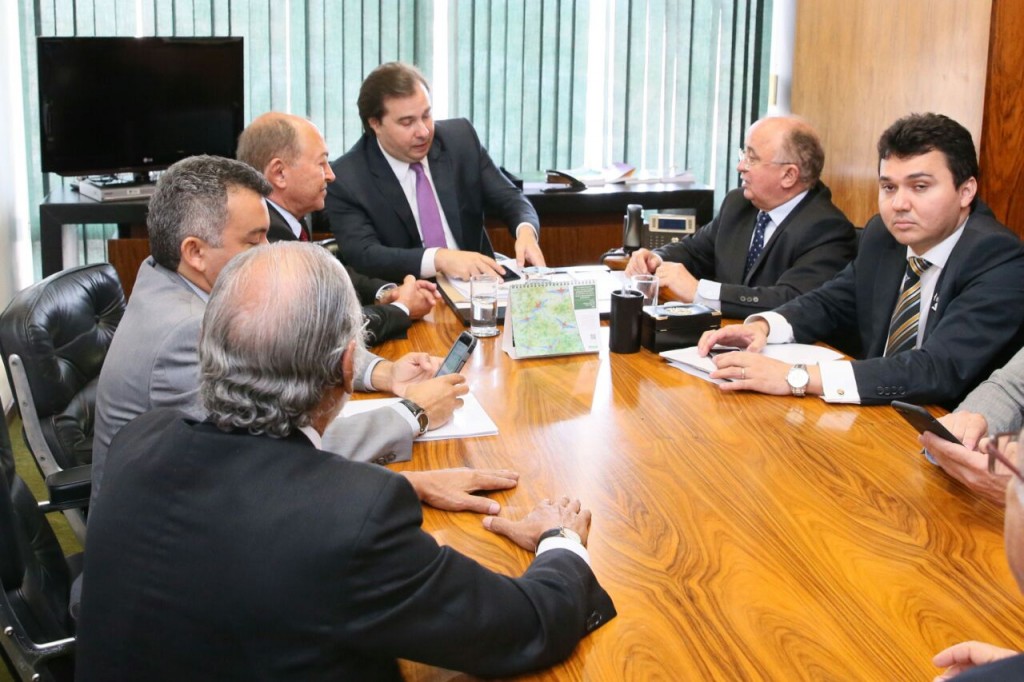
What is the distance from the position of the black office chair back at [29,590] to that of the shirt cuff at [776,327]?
175 cm

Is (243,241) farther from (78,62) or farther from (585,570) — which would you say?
(78,62)

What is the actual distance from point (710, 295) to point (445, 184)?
1254 millimetres

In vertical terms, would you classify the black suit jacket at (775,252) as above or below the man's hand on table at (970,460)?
above

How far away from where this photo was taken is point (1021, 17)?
3.21 meters

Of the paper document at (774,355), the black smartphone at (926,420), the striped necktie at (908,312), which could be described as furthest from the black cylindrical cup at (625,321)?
the black smartphone at (926,420)

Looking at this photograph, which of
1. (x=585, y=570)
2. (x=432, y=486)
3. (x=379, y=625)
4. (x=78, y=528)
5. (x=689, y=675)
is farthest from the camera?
(x=78, y=528)

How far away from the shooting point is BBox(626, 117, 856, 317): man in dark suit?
3.19 m

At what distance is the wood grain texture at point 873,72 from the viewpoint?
3.42m

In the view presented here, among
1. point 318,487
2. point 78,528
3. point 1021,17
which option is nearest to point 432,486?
point 318,487

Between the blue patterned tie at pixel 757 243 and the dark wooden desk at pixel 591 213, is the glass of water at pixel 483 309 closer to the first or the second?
the blue patterned tie at pixel 757 243

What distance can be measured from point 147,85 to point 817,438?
3.26m

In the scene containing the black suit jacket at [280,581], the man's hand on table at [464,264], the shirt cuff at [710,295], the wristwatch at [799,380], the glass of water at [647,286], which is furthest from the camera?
the man's hand on table at [464,264]

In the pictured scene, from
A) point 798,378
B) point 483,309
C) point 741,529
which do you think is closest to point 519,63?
point 483,309

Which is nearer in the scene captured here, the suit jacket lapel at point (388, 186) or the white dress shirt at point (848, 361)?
the white dress shirt at point (848, 361)
